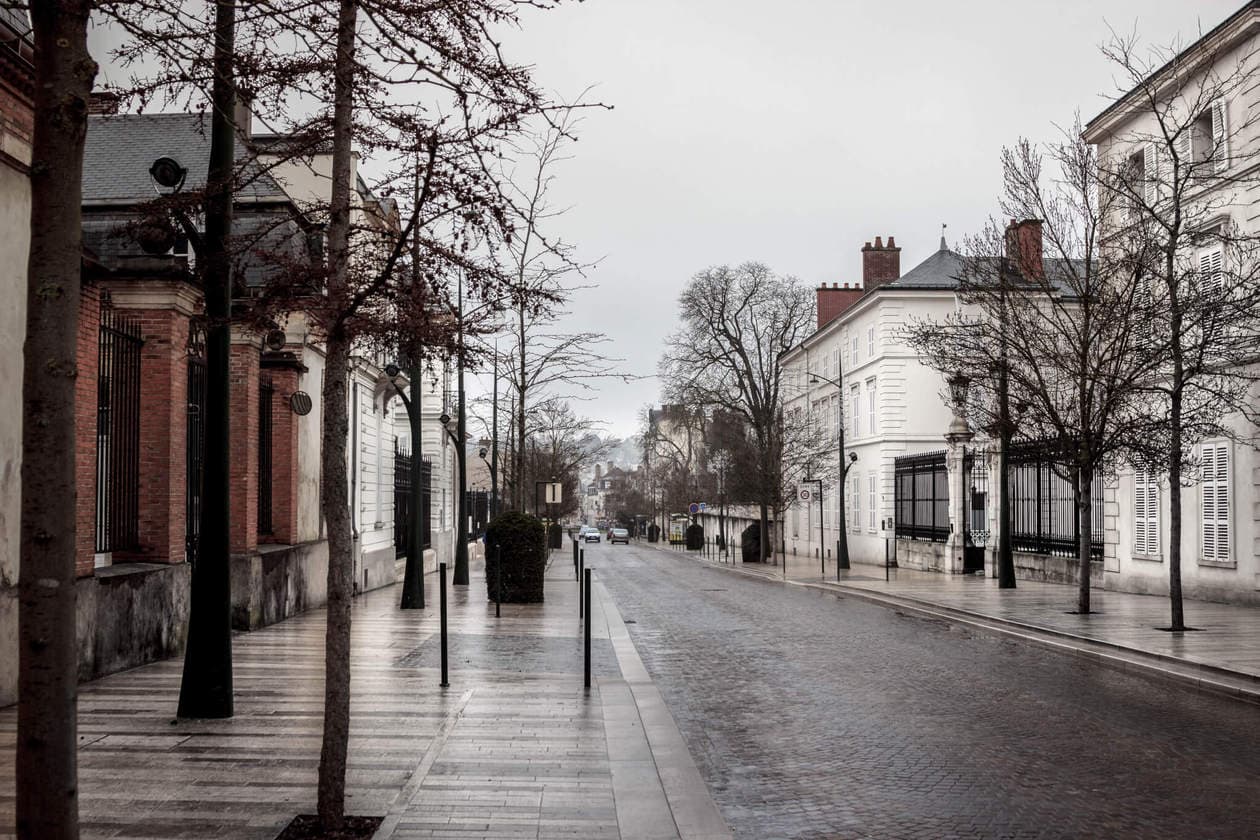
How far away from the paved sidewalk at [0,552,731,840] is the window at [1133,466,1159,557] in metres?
15.1

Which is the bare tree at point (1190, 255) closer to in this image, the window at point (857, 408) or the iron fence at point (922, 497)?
the iron fence at point (922, 497)

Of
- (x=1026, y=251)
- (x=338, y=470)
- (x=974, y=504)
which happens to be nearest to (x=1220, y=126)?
(x=1026, y=251)

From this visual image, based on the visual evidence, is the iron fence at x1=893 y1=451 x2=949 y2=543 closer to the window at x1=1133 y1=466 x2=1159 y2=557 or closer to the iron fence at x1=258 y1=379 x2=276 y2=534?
the window at x1=1133 y1=466 x2=1159 y2=557

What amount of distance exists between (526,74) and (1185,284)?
55.5 feet

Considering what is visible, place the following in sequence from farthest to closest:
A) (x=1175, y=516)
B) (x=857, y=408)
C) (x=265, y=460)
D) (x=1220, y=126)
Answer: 1. (x=857, y=408)
2. (x=1220, y=126)
3. (x=265, y=460)
4. (x=1175, y=516)

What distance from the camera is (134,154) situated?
67.4 ft

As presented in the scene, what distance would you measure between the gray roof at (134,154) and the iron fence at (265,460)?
3357mm

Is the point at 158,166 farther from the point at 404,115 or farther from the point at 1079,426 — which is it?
the point at 1079,426

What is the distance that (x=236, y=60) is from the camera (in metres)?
5.59

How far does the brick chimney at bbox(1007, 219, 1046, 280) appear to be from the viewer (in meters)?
19.6

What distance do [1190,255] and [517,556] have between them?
13902 millimetres

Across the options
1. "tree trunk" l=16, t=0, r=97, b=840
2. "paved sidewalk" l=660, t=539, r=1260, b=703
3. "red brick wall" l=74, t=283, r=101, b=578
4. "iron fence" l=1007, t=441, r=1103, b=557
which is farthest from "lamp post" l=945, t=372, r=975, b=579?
"tree trunk" l=16, t=0, r=97, b=840

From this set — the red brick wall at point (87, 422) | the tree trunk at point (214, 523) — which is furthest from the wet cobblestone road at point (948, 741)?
the red brick wall at point (87, 422)

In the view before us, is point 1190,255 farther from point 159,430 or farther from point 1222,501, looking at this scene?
point 159,430
